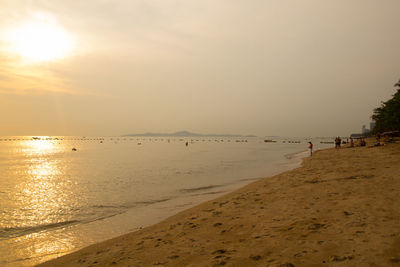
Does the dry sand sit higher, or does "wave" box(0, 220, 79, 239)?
the dry sand

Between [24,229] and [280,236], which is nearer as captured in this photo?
[280,236]

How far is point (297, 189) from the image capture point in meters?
11.9

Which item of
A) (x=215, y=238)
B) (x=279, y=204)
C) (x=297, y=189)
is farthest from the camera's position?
(x=297, y=189)

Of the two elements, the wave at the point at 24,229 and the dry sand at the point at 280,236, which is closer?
the dry sand at the point at 280,236

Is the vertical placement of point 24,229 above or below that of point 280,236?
below

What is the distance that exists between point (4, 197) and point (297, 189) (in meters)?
19.1

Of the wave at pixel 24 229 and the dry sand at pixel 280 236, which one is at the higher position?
the dry sand at pixel 280 236

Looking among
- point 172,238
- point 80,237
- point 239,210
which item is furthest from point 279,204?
point 80,237

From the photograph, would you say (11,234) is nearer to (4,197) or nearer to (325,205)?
(4,197)

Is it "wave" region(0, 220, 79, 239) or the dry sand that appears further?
"wave" region(0, 220, 79, 239)

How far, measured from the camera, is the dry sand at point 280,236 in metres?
4.95

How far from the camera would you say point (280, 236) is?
6.20 metres

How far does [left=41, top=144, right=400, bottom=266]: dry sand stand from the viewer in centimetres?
495

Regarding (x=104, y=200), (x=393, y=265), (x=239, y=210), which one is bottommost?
(x=104, y=200)
